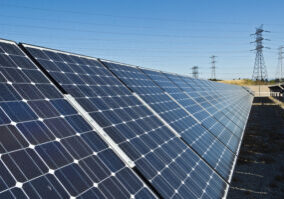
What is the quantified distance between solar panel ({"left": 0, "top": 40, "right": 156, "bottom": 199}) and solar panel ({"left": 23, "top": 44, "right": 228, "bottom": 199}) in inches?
31.6

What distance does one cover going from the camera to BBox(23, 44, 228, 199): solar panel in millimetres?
7230

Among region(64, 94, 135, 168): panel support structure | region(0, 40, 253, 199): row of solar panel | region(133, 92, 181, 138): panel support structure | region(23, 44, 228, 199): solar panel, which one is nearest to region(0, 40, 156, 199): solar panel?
region(0, 40, 253, 199): row of solar panel

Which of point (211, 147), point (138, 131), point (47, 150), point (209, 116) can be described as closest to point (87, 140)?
point (47, 150)

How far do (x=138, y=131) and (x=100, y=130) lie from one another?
6.85 feet

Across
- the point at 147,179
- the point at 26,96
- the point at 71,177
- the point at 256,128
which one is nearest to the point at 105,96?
the point at 26,96

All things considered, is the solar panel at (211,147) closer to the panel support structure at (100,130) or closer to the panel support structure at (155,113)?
the panel support structure at (155,113)

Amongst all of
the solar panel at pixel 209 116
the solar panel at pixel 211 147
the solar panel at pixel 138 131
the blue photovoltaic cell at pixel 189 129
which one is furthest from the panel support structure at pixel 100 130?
the solar panel at pixel 209 116

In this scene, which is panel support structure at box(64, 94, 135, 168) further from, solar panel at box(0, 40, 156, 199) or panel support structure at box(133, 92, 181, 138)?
panel support structure at box(133, 92, 181, 138)

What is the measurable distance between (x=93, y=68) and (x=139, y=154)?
6557 millimetres

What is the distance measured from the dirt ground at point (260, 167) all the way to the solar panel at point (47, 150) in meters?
13.1

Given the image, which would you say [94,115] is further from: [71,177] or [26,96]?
[71,177]

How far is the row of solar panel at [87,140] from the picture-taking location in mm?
4812

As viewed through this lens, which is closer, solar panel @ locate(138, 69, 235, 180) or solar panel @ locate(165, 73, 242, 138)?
solar panel @ locate(138, 69, 235, 180)

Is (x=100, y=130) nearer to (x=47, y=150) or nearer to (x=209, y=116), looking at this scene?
(x=47, y=150)
